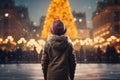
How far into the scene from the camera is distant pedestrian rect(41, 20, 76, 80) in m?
6.57

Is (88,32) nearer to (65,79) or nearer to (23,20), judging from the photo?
(23,20)

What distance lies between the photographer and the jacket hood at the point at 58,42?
21.5 ft

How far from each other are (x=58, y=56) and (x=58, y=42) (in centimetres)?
24

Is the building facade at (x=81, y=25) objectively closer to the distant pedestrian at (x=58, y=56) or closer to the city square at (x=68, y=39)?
the city square at (x=68, y=39)

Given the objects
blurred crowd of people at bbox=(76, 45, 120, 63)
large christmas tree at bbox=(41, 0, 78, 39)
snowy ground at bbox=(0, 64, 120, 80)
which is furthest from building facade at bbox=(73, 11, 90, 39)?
snowy ground at bbox=(0, 64, 120, 80)

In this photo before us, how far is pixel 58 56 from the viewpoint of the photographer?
6.65m

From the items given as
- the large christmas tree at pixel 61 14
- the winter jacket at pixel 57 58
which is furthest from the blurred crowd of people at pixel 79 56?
the winter jacket at pixel 57 58

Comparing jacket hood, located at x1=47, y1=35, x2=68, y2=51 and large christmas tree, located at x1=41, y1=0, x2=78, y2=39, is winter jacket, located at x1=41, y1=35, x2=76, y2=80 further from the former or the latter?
large christmas tree, located at x1=41, y1=0, x2=78, y2=39

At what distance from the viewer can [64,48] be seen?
6.63m

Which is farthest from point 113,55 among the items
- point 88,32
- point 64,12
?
point 88,32

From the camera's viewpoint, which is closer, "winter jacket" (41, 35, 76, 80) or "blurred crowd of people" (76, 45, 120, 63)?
"winter jacket" (41, 35, 76, 80)

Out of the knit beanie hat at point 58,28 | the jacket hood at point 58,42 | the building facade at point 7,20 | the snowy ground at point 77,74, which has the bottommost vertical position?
the building facade at point 7,20

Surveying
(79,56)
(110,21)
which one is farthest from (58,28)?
(110,21)

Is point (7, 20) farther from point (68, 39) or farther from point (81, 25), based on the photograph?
point (68, 39)
